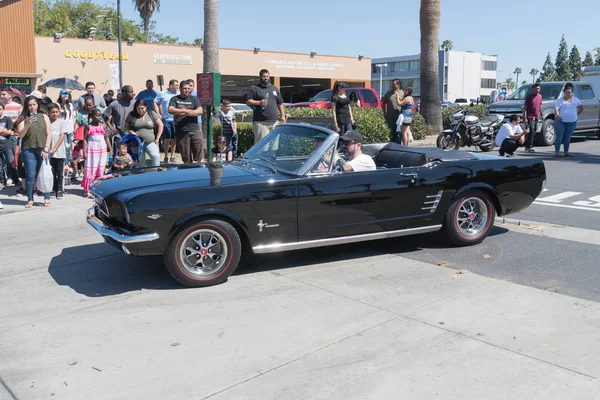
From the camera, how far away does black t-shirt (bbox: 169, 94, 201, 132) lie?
1098 cm

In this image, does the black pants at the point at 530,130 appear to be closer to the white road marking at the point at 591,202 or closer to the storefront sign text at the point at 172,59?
the white road marking at the point at 591,202

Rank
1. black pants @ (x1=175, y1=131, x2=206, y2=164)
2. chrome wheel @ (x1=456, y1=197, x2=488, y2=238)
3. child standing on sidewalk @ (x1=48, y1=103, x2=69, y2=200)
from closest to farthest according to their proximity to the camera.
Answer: chrome wheel @ (x1=456, y1=197, x2=488, y2=238)
child standing on sidewalk @ (x1=48, y1=103, x2=69, y2=200)
black pants @ (x1=175, y1=131, x2=206, y2=164)

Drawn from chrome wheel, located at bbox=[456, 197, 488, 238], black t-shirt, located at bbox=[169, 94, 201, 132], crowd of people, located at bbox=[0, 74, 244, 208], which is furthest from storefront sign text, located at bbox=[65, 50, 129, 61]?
chrome wheel, located at bbox=[456, 197, 488, 238]

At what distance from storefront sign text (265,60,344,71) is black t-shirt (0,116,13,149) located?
3914 cm

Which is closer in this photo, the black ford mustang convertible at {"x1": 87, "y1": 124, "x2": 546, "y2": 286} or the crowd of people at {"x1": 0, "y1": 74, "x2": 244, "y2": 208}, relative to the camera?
the black ford mustang convertible at {"x1": 87, "y1": 124, "x2": 546, "y2": 286}

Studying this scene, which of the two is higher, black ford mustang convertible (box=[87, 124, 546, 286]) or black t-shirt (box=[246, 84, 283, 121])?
black t-shirt (box=[246, 84, 283, 121])

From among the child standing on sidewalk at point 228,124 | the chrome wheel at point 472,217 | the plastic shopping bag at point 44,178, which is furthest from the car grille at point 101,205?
the child standing on sidewalk at point 228,124

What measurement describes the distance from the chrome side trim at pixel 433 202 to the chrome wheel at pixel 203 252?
7.64ft

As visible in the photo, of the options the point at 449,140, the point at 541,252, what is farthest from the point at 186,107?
the point at 449,140

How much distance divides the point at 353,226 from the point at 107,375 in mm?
3015

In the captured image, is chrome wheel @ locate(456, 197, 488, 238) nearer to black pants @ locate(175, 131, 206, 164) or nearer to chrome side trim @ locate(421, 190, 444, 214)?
chrome side trim @ locate(421, 190, 444, 214)

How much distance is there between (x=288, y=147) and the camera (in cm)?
653

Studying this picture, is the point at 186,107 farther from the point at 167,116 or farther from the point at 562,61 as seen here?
the point at 562,61

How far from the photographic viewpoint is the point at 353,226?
20.2 ft
